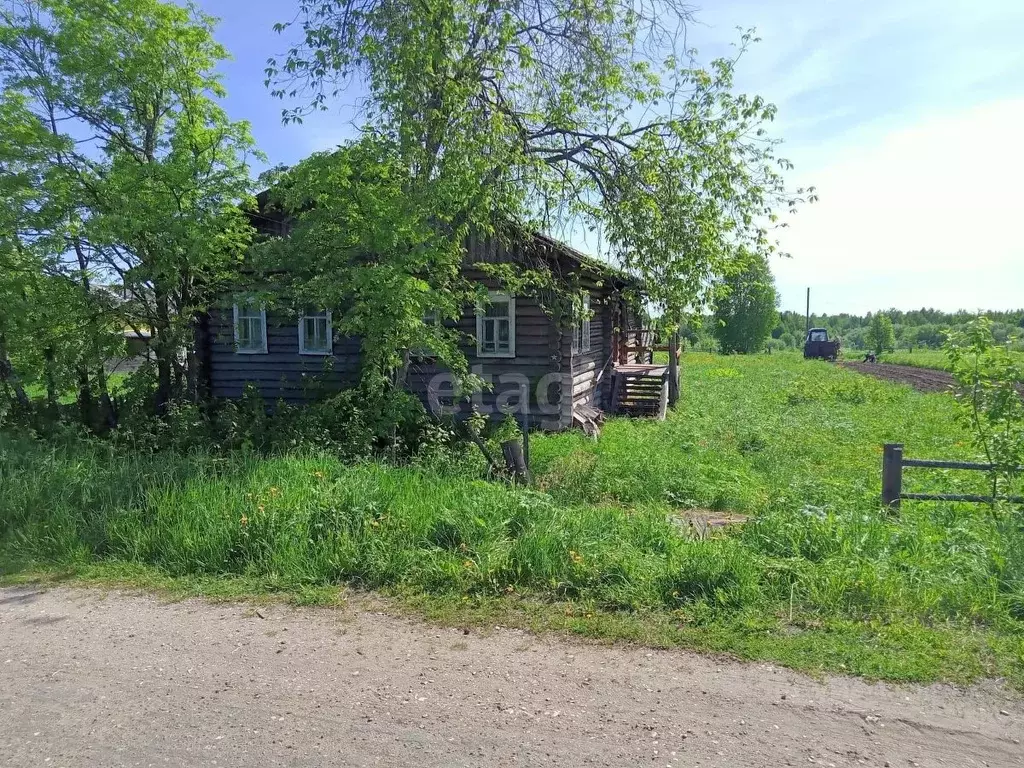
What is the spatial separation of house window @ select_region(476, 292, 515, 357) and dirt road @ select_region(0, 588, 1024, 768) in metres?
8.68

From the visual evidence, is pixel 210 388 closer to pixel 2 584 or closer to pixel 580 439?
pixel 580 439

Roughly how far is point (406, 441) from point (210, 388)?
628cm

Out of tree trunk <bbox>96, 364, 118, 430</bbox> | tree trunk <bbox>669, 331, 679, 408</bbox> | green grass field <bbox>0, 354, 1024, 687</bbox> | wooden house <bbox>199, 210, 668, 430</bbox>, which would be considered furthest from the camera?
tree trunk <bbox>669, 331, 679, 408</bbox>

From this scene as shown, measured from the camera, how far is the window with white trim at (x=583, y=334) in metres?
11.8

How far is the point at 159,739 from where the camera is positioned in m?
2.99

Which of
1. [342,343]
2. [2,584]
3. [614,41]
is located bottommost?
[2,584]

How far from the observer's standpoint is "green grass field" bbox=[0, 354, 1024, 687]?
4.01 meters

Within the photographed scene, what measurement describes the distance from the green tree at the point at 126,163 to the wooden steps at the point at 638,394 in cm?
933

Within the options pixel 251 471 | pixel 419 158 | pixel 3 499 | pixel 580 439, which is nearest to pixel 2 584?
pixel 3 499

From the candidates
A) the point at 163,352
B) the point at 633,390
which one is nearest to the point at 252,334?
the point at 163,352

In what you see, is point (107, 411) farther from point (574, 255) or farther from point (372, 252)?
point (574, 255)

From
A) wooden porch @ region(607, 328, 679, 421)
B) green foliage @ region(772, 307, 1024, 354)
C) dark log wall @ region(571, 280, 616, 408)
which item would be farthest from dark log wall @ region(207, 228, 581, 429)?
green foliage @ region(772, 307, 1024, 354)

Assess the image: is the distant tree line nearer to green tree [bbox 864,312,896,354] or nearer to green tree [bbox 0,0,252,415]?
green tree [bbox 864,312,896,354]

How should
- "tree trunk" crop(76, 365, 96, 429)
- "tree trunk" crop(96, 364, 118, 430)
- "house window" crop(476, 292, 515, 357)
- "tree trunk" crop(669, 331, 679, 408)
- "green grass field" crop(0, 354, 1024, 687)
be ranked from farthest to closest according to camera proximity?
"tree trunk" crop(669, 331, 679, 408)
"house window" crop(476, 292, 515, 357)
"tree trunk" crop(96, 364, 118, 430)
"tree trunk" crop(76, 365, 96, 429)
"green grass field" crop(0, 354, 1024, 687)
